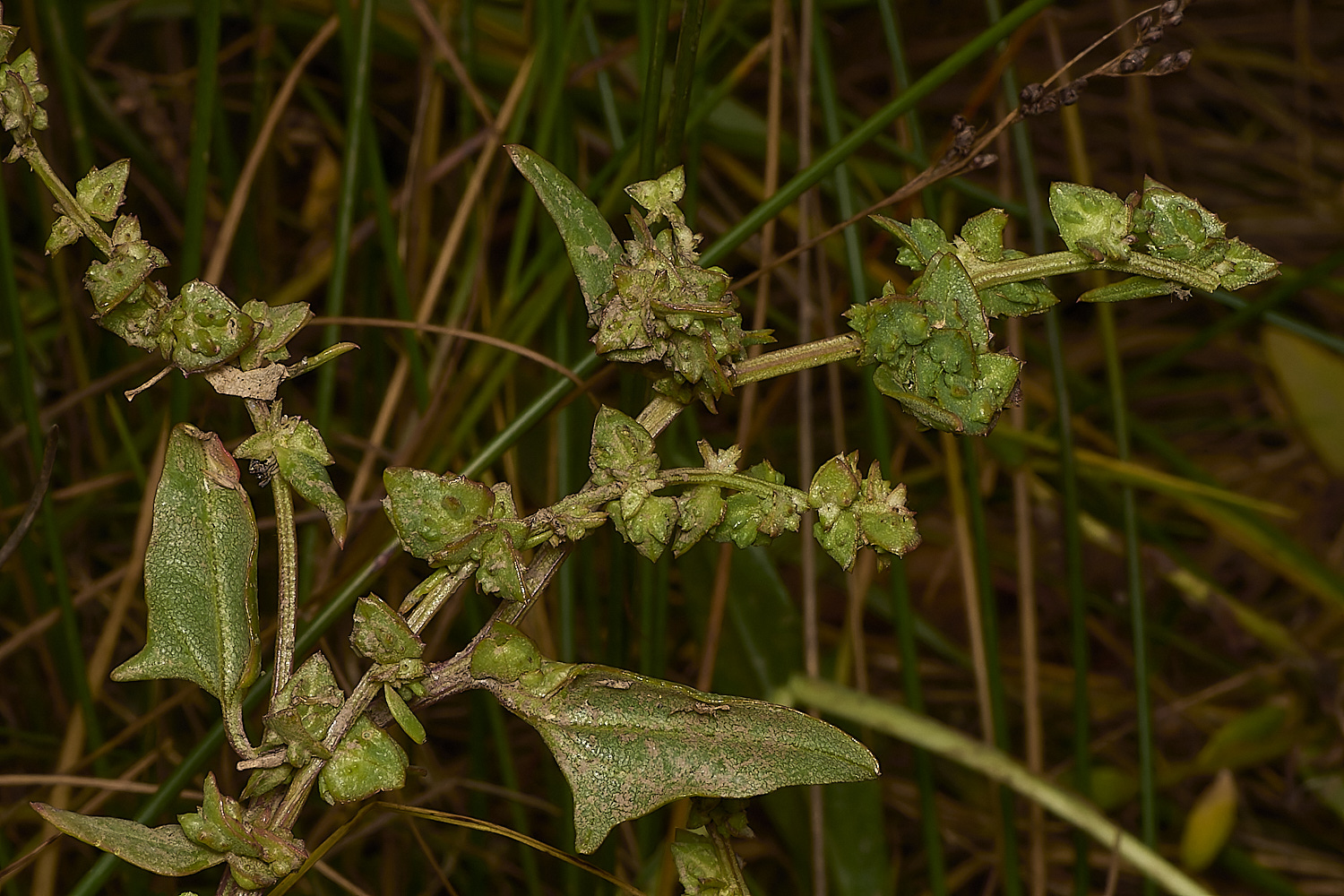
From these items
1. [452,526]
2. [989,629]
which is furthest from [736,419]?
[452,526]

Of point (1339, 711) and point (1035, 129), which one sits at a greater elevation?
point (1035, 129)

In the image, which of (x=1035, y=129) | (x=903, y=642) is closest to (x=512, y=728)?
(x=903, y=642)

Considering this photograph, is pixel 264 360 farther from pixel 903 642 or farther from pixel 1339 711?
pixel 1339 711

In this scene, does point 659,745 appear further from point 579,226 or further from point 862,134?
point 862,134

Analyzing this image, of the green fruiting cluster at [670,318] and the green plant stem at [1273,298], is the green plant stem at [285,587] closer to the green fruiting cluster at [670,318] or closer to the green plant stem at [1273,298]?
the green fruiting cluster at [670,318]

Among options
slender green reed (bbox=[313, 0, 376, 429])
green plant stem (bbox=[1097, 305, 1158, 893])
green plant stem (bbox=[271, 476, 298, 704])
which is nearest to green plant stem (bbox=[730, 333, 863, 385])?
green plant stem (bbox=[271, 476, 298, 704])

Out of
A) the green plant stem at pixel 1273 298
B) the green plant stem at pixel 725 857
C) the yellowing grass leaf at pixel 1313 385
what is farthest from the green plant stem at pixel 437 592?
the yellowing grass leaf at pixel 1313 385

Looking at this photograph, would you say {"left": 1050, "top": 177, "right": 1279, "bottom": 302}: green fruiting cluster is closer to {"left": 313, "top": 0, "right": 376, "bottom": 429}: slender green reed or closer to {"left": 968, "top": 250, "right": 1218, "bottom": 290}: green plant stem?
{"left": 968, "top": 250, "right": 1218, "bottom": 290}: green plant stem
